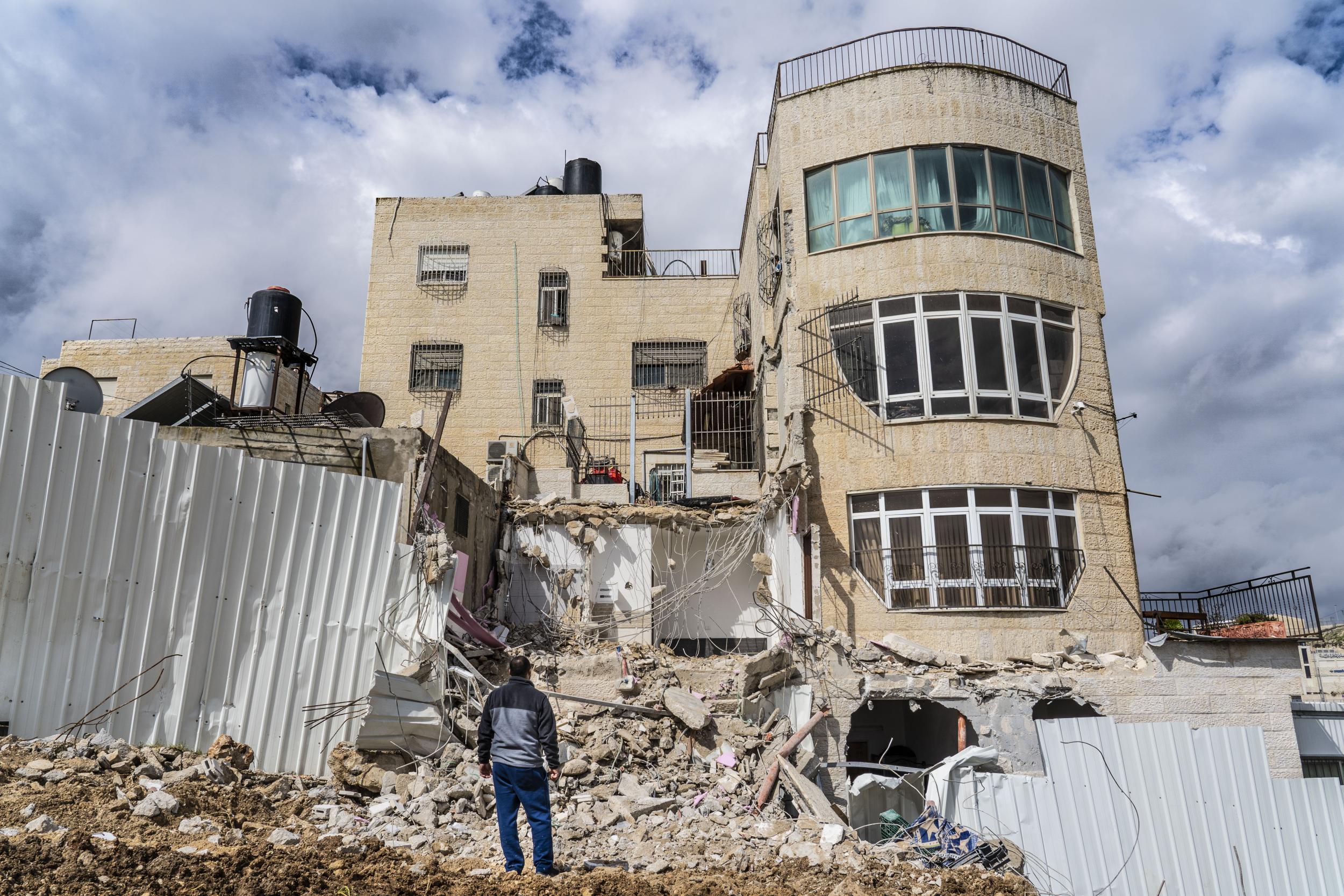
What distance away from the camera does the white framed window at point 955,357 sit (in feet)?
42.0

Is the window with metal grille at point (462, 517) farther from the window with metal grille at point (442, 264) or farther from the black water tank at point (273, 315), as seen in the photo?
the window with metal grille at point (442, 264)

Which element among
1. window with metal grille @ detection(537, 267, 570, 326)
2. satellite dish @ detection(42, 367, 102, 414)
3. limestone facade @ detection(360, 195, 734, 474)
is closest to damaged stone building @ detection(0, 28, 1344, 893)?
satellite dish @ detection(42, 367, 102, 414)

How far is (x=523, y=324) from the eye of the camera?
69.5 ft

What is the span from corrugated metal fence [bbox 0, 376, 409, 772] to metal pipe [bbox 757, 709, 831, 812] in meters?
4.06

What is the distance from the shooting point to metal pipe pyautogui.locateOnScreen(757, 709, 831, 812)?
8508mm

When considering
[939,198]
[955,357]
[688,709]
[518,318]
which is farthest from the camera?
[518,318]

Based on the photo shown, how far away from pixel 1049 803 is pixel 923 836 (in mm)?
1715

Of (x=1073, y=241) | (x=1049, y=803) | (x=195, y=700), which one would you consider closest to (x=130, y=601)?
(x=195, y=700)


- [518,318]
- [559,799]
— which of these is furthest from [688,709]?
[518,318]

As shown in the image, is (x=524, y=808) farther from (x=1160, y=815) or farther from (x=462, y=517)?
(x=1160, y=815)

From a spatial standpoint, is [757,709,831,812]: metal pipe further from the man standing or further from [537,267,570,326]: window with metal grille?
[537,267,570,326]: window with metal grille

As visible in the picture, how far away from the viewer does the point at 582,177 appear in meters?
24.2

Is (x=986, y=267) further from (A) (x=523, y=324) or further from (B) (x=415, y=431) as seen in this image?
(A) (x=523, y=324)

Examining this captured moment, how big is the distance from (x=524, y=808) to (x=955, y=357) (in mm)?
9690
